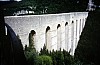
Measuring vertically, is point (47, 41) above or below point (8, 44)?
below

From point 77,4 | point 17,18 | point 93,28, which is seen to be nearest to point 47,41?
point 17,18

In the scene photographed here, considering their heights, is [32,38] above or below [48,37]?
above

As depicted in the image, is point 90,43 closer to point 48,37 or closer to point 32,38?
point 48,37

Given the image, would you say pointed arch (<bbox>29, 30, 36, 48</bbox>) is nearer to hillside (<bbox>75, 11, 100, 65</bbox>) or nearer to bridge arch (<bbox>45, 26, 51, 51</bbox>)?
bridge arch (<bbox>45, 26, 51, 51</bbox>)

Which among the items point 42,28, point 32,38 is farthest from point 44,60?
point 42,28

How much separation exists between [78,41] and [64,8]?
526cm

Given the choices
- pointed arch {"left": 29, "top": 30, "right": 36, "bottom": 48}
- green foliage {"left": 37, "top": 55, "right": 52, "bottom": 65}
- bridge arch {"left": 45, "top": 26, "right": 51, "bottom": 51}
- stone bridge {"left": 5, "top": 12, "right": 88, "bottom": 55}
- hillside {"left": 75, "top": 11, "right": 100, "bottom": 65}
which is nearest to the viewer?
green foliage {"left": 37, "top": 55, "right": 52, "bottom": 65}

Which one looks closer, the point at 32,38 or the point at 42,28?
the point at 32,38

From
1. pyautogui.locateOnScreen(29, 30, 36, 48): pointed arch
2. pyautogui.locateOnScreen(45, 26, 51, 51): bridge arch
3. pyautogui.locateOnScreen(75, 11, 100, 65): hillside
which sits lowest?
pyautogui.locateOnScreen(75, 11, 100, 65): hillside

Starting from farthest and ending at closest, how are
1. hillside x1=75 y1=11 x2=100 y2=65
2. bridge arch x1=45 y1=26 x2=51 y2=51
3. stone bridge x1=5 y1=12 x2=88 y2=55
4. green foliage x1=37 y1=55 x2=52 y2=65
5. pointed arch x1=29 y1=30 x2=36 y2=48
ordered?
hillside x1=75 y1=11 x2=100 y2=65, bridge arch x1=45 y1=26 x2=51 y2=51, pointed arch x1=29 y1=30 x2=36 y2=48, stone bridge x1=5 y1=12 x2=88 y2=55, green foliage x1=37 y1=55 x2=52 y2=65

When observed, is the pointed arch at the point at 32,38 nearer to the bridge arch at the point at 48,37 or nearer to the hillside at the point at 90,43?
the bridge arch at the point at 48,37

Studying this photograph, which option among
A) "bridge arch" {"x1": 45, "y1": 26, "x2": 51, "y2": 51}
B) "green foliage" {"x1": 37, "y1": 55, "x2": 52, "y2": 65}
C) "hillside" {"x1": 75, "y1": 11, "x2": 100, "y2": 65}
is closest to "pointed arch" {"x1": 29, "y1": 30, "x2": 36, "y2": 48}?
"green foliage" {"x1": 37, "y1": 55, "x2": 52, "y2": 65}

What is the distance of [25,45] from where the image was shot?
7797mm

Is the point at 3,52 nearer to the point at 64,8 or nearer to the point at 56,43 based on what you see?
the point at 56,43
